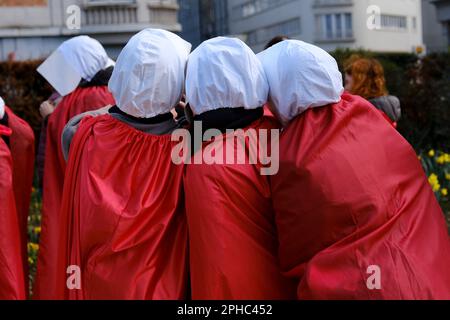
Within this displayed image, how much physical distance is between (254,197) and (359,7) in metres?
39.1

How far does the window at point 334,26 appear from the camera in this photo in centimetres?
3900

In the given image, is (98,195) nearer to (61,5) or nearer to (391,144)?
(391,144)

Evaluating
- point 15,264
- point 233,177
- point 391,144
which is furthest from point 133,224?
point 15,264

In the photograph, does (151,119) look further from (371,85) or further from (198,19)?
(198,19)

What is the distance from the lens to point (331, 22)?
129ft

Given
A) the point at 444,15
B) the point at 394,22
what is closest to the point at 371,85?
A: the point at 444,15

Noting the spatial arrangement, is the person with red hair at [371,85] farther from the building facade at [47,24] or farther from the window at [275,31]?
the window at [275,31]

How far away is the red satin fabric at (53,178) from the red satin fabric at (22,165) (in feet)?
0.39

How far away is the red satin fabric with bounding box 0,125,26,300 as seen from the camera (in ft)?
12.5

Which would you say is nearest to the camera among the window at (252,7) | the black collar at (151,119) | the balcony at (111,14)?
the black collar at (151,119)

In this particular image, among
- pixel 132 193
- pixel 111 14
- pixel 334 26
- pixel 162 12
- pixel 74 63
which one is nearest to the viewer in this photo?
pixel 132 193

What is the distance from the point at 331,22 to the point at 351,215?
124ft

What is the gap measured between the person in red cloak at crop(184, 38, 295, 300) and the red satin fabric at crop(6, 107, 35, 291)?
1952mm

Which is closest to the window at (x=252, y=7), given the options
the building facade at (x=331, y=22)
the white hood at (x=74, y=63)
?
the building facade at (x=331, y=22)
